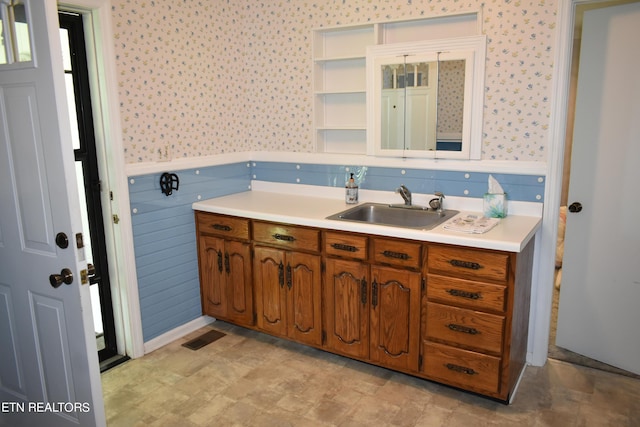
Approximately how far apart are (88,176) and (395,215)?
6.10 feet

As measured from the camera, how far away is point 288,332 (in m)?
3.16

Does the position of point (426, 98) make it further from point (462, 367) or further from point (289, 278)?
point (462, 367)

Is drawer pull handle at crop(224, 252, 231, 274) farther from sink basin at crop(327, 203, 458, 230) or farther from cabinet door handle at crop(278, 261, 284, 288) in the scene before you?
sink basin at crop(327, 203, 458, 230)

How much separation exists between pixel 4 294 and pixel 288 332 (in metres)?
1.59

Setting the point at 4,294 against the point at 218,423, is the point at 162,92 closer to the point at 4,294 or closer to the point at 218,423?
the point at 4,294

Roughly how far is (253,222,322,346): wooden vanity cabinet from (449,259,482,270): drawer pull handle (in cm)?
81

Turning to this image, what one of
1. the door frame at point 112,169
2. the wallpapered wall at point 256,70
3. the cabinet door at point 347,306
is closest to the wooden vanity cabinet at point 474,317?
the cabinet door at point 347,306

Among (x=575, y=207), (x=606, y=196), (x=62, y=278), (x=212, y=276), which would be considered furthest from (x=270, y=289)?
(x=606, y=196)

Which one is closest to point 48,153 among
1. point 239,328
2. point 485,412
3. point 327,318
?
point 327,318

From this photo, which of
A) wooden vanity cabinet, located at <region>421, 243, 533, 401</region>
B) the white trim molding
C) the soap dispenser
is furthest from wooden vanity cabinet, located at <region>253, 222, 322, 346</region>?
the white trim molding

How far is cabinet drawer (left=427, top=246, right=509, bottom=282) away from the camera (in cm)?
236

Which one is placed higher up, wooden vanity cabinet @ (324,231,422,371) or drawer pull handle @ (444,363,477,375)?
wooden vanity cabinet @ (324,231,422,371)

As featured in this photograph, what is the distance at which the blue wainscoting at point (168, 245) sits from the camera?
3.08m

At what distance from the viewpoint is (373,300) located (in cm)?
277
